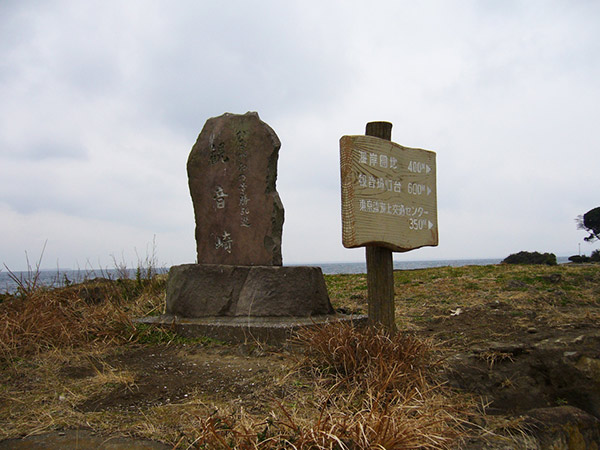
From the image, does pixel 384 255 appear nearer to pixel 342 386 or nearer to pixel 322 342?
pixel 322 342

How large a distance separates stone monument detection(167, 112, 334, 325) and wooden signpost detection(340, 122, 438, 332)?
1162mm

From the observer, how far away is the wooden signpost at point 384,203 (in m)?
3.10

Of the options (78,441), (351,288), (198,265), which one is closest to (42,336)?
(198,265)

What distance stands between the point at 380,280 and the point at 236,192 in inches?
78.9

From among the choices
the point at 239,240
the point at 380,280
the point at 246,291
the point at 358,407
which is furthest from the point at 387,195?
the point at 239,240

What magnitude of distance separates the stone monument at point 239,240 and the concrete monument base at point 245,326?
0.07 m

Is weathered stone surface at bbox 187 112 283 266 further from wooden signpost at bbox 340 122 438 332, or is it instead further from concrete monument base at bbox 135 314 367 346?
wooden signpost at bbox 340 122 438 332

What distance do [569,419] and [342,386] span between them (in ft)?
4.16

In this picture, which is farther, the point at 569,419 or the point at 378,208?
the point at 378,208

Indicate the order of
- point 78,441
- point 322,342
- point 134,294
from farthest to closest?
point 134,294
point 322,342
point 78,441

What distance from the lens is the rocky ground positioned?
2393 millimetres

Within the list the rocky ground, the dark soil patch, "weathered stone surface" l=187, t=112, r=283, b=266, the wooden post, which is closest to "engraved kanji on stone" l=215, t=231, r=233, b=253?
"weathered stone surface" l=187, t=112, r=283, b=266

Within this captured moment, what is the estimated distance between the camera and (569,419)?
104 inches

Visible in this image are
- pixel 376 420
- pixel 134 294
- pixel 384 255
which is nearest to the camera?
pixel 376 420
